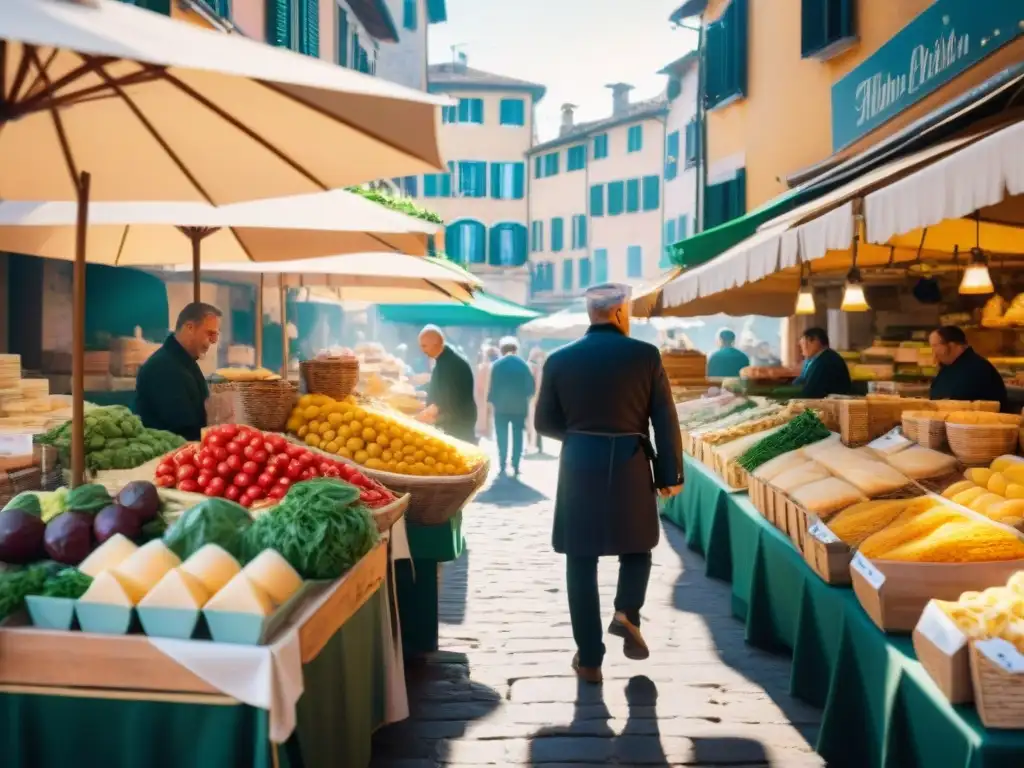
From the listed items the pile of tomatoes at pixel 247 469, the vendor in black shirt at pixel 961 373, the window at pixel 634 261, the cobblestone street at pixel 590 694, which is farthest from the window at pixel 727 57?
the window at pixel 634 261

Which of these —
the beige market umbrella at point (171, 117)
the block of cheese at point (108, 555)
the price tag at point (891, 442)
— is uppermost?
the beige market umbrella at point (171, 117)

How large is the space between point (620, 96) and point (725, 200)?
2723cm

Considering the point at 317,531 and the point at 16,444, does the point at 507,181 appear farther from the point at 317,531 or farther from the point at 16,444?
the point at 317,531

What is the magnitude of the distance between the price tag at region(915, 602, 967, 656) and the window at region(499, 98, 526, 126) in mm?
40887

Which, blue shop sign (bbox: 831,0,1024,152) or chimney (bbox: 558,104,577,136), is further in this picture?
chimney (bbox: 558,104,577,136)

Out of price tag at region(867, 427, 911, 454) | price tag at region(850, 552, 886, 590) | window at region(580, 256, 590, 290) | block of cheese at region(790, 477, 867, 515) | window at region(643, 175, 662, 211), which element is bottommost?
price tag at region(850, 552, 886, 590)

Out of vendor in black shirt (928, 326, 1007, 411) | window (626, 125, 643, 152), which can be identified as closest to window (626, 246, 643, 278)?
window (626, 125, 643, 152)

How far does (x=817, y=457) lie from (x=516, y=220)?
3797cm

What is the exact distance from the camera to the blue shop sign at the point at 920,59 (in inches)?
295

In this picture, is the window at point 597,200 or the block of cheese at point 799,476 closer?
the block of cheese at point 799,476

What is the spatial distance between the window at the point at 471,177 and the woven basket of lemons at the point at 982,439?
126 ft

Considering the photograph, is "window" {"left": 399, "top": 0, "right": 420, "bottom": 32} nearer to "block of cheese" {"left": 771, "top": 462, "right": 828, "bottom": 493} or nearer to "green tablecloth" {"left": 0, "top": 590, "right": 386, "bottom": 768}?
"block of cheese" {"left": 771, "top": 462, "right": 828, "bottom": 493}

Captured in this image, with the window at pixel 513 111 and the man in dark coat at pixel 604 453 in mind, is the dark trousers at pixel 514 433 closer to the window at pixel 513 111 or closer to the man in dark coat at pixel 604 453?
the man in dark coat at pixel 604 453

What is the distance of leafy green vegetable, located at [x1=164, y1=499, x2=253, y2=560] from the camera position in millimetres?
3189
